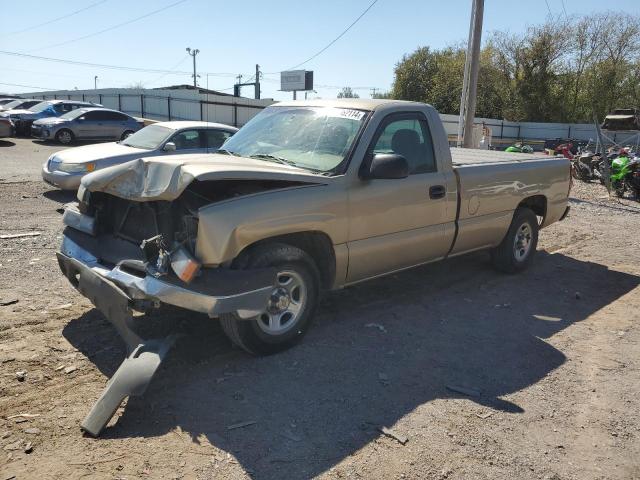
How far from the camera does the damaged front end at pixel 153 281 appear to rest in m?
3.48

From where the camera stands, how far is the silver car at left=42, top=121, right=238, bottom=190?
983 centimetres

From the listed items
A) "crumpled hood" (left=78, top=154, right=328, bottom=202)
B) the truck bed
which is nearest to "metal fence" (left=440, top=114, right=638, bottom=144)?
the truck bed

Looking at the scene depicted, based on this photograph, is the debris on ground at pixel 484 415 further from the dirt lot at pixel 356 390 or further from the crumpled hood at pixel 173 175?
the crumpled hood at pixel 173 175

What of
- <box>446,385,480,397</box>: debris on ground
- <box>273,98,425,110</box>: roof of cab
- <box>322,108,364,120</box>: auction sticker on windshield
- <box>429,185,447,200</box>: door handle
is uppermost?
<box>273,98,425,110</box>: roof of cab

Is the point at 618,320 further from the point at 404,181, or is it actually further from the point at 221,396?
the point at 221,396

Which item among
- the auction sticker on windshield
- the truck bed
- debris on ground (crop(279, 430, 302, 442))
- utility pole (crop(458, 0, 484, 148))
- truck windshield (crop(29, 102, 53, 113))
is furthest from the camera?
truck windshield (crop(29, 102, 53, 113))

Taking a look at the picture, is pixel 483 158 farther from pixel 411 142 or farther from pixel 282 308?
pixel 282 308

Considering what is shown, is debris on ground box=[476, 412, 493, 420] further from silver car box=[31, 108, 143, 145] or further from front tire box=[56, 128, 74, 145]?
front tire box=[56, 128, 74, 145]

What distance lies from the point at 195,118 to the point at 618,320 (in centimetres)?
2788

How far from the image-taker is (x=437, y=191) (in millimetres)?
5316

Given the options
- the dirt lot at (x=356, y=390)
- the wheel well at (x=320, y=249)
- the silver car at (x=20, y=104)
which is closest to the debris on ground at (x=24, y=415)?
the dirt lot at (x=356, y=390)

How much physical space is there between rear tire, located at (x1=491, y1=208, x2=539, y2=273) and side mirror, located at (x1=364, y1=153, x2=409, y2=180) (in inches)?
108

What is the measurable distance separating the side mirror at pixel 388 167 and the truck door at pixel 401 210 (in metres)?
0.18

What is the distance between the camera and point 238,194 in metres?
4.02
